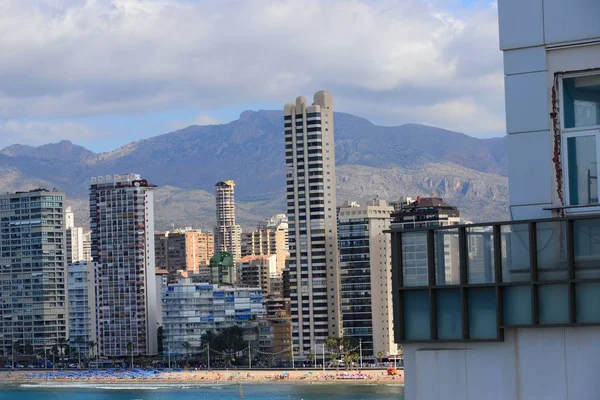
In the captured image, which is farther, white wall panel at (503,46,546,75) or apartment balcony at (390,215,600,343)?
white wall panel at (503,46,546,75)

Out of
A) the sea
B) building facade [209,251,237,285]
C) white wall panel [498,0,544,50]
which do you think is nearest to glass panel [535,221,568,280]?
white wall panel [498,0,544,50]

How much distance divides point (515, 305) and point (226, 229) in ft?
A: 608

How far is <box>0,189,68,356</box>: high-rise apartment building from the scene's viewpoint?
11962 centimetres

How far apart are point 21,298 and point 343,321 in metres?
36.8

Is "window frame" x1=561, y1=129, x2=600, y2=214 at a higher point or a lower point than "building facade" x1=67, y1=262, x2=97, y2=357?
higher

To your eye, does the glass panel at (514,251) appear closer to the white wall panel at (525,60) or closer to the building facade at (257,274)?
the white wall panel at (525,60)

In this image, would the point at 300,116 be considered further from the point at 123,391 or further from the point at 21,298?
the point at 21,298

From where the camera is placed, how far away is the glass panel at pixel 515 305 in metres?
3.38

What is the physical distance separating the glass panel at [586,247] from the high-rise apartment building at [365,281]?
301 ft

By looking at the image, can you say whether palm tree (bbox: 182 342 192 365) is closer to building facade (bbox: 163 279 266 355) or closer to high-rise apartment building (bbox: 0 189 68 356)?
building facade (bbox: 163 279 266 355)

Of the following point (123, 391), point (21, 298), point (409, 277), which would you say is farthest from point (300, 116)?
point (409, 277)

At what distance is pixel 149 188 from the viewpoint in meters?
115

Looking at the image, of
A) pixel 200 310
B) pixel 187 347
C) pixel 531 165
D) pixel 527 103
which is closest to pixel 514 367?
pixel 531 165

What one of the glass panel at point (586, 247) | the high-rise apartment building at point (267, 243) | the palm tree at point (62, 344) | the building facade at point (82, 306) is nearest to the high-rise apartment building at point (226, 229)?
the high-rise apartment building at point (267, 243)
